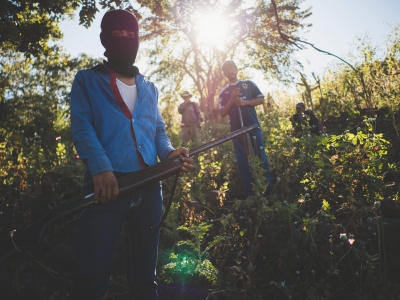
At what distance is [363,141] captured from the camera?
3795 mm

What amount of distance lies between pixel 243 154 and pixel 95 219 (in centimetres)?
325

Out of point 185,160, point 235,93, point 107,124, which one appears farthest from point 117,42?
point 235,93

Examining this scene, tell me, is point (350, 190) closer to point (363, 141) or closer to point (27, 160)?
point (363, 141)

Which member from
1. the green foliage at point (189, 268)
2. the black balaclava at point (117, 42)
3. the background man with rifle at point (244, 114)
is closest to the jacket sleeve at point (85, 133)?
the black balaclava at point (117, 42)

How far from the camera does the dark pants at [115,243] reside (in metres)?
1.63

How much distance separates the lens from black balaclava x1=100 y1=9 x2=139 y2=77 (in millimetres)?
1960

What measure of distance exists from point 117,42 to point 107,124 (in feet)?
1.90

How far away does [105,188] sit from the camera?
5.13 feet

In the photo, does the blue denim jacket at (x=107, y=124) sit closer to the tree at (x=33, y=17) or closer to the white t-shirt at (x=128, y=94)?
the white t-shirt at (x=128, y=94)

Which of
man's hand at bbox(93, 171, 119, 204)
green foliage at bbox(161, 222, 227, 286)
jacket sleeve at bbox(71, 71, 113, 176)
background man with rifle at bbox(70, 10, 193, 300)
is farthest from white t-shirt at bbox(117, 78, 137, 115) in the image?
green foliage at bbox(161, 222, 227, 286)

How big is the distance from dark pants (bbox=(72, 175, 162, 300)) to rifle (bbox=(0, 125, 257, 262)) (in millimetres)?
103

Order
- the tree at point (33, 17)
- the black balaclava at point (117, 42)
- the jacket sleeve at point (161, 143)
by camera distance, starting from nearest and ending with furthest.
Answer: the black balaclava at point (117, 42) < the jacket sleeve at point (161, 143) < the tree at point (33, 17)

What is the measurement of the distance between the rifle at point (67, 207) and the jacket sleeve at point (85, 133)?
13 centimetres

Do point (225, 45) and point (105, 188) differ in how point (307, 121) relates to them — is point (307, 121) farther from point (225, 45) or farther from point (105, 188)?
point (225, 45)
